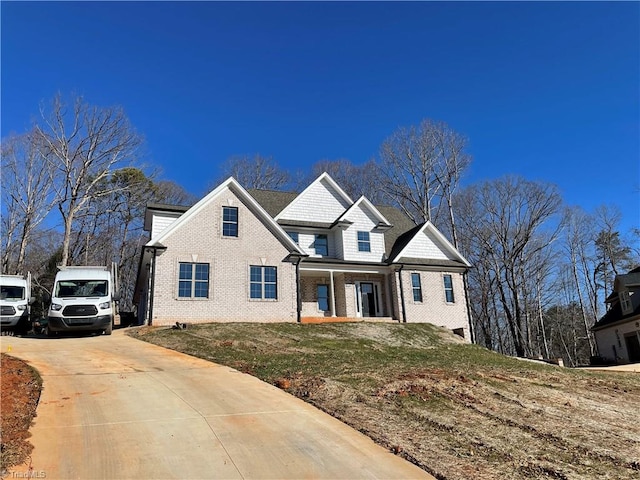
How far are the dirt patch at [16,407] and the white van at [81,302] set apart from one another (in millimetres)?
5560

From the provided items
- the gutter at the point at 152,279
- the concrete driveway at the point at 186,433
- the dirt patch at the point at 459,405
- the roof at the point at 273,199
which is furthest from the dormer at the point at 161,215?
the concrete driveway at the point at 186,433

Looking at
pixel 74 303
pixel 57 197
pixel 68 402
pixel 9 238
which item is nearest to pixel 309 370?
pixel 68 402

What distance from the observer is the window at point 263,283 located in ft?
66.0

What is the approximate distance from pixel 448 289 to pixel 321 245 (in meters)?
7.78

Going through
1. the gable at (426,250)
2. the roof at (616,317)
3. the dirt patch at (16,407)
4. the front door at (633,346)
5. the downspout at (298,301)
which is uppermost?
the gable at (426,250)

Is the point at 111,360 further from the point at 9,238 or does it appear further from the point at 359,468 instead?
the point at 9,238

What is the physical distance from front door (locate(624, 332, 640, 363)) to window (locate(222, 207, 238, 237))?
1059 inches

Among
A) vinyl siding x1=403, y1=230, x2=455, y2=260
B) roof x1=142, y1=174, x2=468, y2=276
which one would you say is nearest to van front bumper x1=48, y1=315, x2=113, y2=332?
roof x1=142, y1=174, x2=468, y2=276

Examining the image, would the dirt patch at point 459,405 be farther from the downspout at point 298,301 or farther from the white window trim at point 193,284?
the downspout at point 298,301

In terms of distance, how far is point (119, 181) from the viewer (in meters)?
34.2

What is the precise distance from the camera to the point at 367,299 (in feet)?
80.8

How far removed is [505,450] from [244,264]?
15.8m

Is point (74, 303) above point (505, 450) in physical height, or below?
above

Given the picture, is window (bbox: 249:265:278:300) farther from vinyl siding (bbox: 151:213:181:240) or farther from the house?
vinyl siding (bbox: 151:213:181:240)
